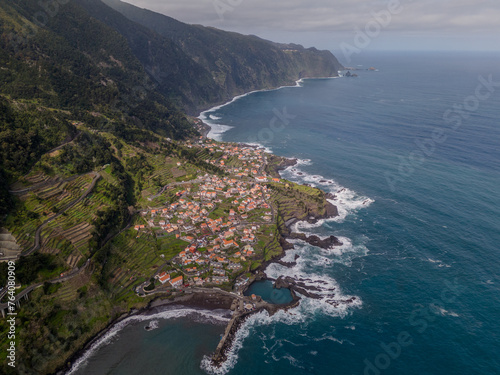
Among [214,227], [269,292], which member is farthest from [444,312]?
[214,227]

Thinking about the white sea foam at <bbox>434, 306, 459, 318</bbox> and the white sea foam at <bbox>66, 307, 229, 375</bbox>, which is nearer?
the white sea foam at <bbox>66, 307, 229, 375</bbox>

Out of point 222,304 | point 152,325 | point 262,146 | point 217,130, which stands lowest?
point 152,325

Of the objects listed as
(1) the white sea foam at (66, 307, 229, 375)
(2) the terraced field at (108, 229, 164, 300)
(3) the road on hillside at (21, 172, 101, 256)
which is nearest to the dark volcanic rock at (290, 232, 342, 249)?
(1) the white sea foam at (66, 307, 229, 375)

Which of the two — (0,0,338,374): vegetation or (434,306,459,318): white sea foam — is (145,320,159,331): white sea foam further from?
(434,306,459,318): white sea foam

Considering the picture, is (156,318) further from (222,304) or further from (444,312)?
(444,312)

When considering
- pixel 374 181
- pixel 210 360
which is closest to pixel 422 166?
pixel 374 181

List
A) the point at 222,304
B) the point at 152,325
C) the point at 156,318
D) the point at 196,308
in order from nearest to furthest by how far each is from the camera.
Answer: the point at 152,325 < the point at 156,318 < the point at 196,308 < the point at 222,304

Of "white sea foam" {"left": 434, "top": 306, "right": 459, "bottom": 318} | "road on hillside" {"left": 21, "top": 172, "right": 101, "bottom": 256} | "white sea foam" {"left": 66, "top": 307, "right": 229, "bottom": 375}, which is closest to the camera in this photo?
"white sea foam" {"left": 66, "top": 307, "right": 229, "bottom": 375}

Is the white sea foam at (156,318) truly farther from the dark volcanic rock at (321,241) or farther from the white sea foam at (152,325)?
the dark volcanic rock at (321,241)
